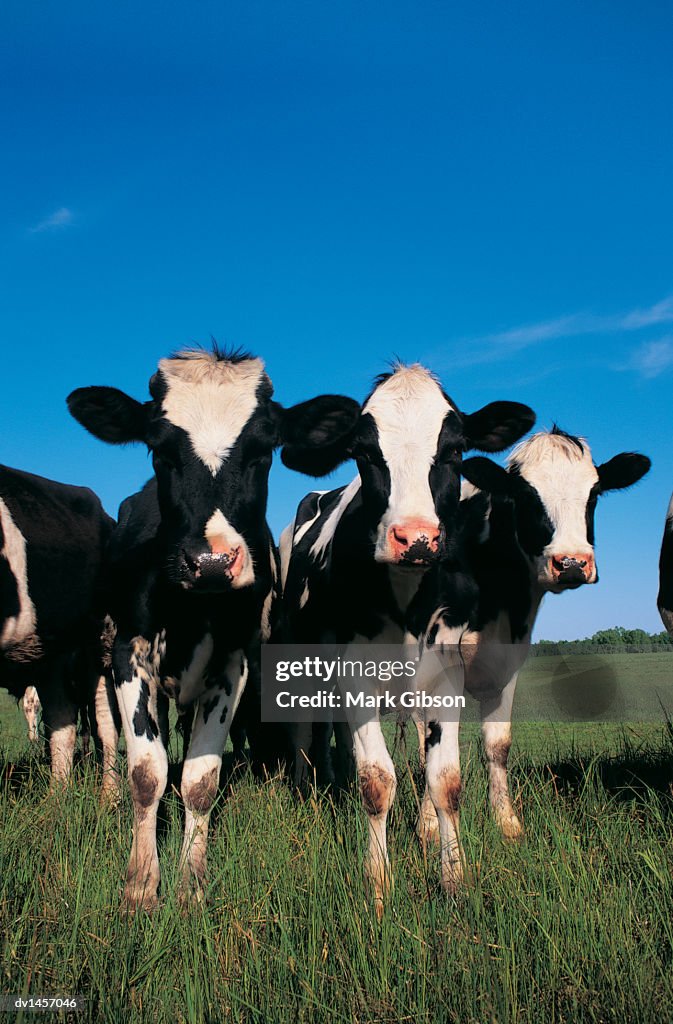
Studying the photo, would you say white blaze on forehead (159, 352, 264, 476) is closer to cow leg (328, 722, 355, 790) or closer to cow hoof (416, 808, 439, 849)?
cow hoof (416, 808, 439, 849)

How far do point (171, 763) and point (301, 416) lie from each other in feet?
15.9

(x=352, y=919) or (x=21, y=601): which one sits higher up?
(x=21, y=601)

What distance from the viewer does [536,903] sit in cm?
434

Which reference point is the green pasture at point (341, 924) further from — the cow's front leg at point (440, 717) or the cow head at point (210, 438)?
the cow head at point (210, 438)

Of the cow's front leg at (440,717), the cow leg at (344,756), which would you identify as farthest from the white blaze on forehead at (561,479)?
the cow leg at (344,756)

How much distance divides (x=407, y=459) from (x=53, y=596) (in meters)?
3.61

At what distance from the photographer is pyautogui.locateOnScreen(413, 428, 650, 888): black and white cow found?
6652 millimetres

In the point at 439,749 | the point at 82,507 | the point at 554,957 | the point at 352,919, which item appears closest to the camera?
the point at 554,957

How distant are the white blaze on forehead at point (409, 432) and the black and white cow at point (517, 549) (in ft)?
3.91

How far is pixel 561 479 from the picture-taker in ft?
23.0

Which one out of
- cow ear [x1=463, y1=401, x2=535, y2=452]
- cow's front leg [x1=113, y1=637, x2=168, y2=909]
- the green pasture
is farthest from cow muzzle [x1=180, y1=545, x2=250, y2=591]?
cow ear [x1=463, y1=401, x2=535, y2=452]

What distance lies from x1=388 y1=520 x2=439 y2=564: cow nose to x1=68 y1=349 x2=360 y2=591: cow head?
828 mm

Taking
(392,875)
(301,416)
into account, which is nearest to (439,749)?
(392,875)

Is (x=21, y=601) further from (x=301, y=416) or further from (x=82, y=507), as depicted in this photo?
(x=301, y=416)
